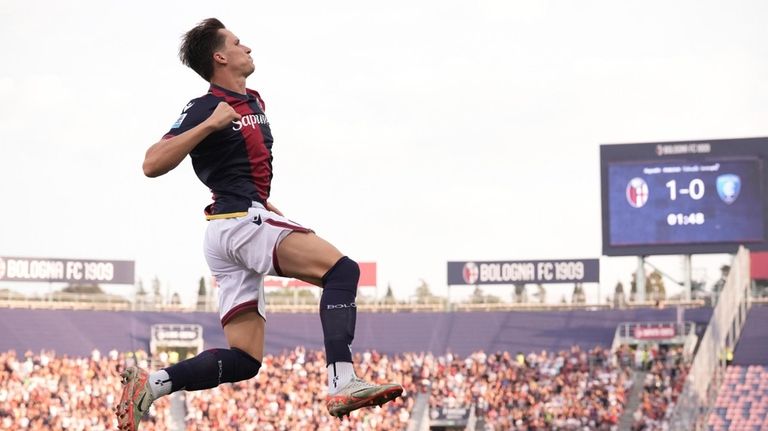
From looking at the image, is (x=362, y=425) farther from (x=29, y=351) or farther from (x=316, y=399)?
(x=29, y=351)

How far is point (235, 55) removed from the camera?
7.50m

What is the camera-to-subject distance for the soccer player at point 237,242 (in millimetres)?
7000

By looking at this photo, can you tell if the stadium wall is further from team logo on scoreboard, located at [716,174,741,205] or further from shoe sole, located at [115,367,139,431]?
shoe sole, located at [115,367,139,431]

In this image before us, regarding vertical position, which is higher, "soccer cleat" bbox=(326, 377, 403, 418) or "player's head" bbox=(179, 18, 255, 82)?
"player's head" bbox=(179, 18, 255, 82)

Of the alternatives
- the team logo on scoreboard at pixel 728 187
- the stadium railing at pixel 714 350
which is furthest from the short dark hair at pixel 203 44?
the team logo on scoreboard at pixel 728 187

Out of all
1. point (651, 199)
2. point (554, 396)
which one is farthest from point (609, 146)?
point (554, 396)

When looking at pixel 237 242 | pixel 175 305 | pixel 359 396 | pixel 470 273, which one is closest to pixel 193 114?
pixel 237 242

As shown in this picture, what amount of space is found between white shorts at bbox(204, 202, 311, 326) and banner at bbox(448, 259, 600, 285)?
40813 mm

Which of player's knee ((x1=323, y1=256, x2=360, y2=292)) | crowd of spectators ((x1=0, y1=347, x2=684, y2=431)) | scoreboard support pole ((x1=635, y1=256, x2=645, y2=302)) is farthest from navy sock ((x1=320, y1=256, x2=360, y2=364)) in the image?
scoreboard support pole ((x1=635, y1=256, x2=645, y2=302))

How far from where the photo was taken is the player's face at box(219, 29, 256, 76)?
7496 millimetres

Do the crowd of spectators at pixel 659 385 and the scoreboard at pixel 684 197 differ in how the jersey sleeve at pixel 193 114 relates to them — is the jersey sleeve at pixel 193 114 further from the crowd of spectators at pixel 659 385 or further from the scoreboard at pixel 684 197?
the scoreboard at pixel 684 197

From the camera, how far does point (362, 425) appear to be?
119ft

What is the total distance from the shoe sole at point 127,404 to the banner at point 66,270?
4195 cm

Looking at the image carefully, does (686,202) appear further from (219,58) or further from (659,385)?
(219,58)
